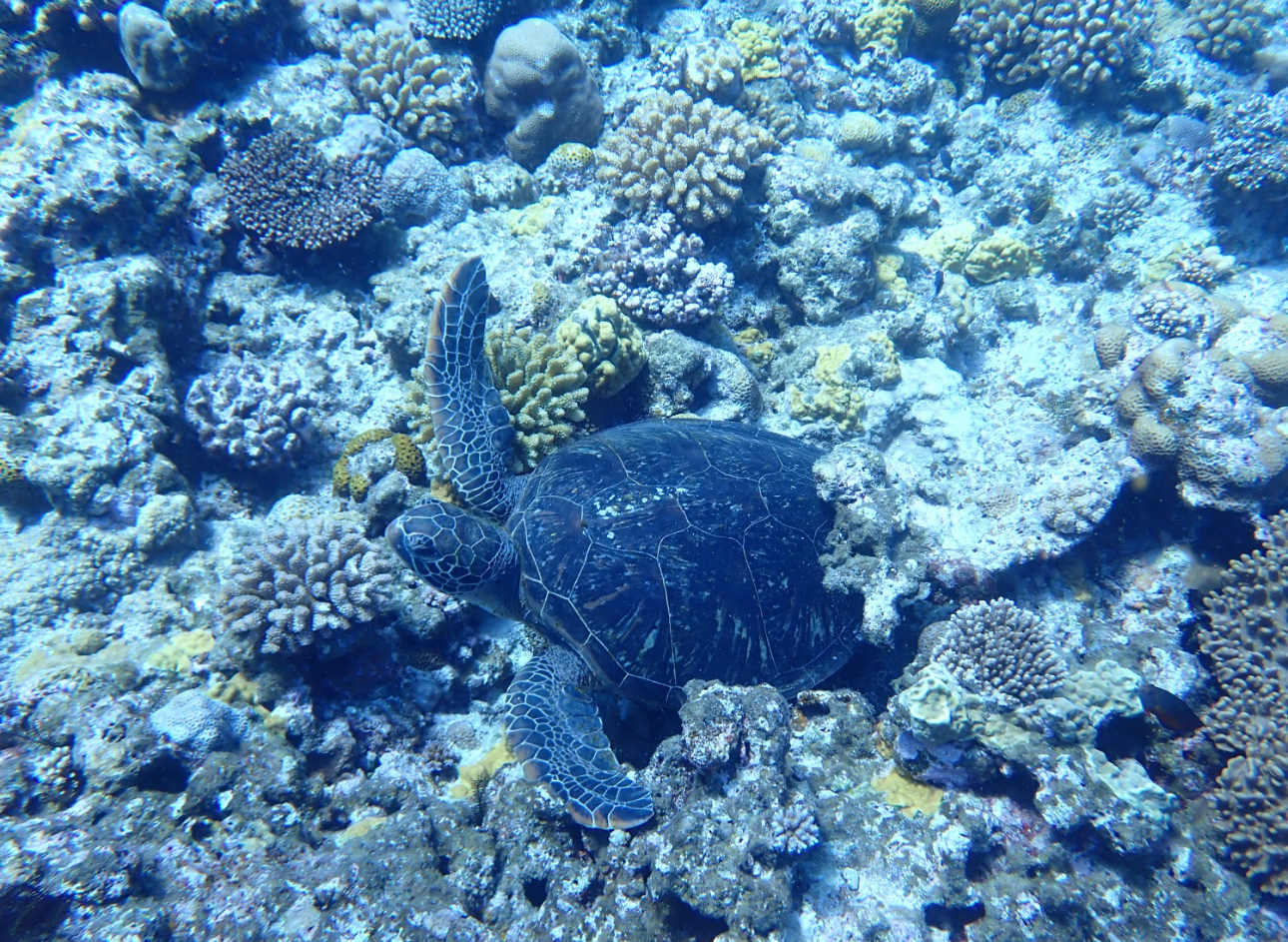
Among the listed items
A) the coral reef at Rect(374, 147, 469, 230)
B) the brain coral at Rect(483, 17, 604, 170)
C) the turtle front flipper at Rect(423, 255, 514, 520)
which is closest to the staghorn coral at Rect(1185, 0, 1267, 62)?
the brain coral at Rect(483, 17, 604, 170)

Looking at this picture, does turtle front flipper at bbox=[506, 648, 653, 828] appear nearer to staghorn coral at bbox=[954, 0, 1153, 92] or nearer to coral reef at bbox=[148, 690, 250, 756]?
coral reef at bbox=[148, 690, 250, 756]

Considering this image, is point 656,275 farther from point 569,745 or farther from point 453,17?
point 453,17

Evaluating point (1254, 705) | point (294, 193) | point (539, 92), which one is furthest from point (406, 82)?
point (1254, 705)

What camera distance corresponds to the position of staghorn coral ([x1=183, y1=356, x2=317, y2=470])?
3930 mm

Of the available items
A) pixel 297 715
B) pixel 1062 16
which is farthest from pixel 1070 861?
pixel 1062 16

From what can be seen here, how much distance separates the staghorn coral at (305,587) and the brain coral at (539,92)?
443 centimetres

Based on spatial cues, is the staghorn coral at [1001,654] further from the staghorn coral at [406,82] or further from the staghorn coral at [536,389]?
the staghorn coral at [406,82]

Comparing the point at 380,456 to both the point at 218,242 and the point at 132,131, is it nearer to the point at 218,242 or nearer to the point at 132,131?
the point at 218,242

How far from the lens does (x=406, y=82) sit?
547 cm

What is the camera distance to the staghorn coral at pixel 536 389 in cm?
383

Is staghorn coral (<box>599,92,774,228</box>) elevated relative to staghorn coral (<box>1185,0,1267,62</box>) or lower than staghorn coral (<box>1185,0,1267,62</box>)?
lower

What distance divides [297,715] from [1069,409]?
5698mm

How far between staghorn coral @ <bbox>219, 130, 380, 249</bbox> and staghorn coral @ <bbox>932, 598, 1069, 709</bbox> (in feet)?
18.0

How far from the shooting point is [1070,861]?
2.54 metres
